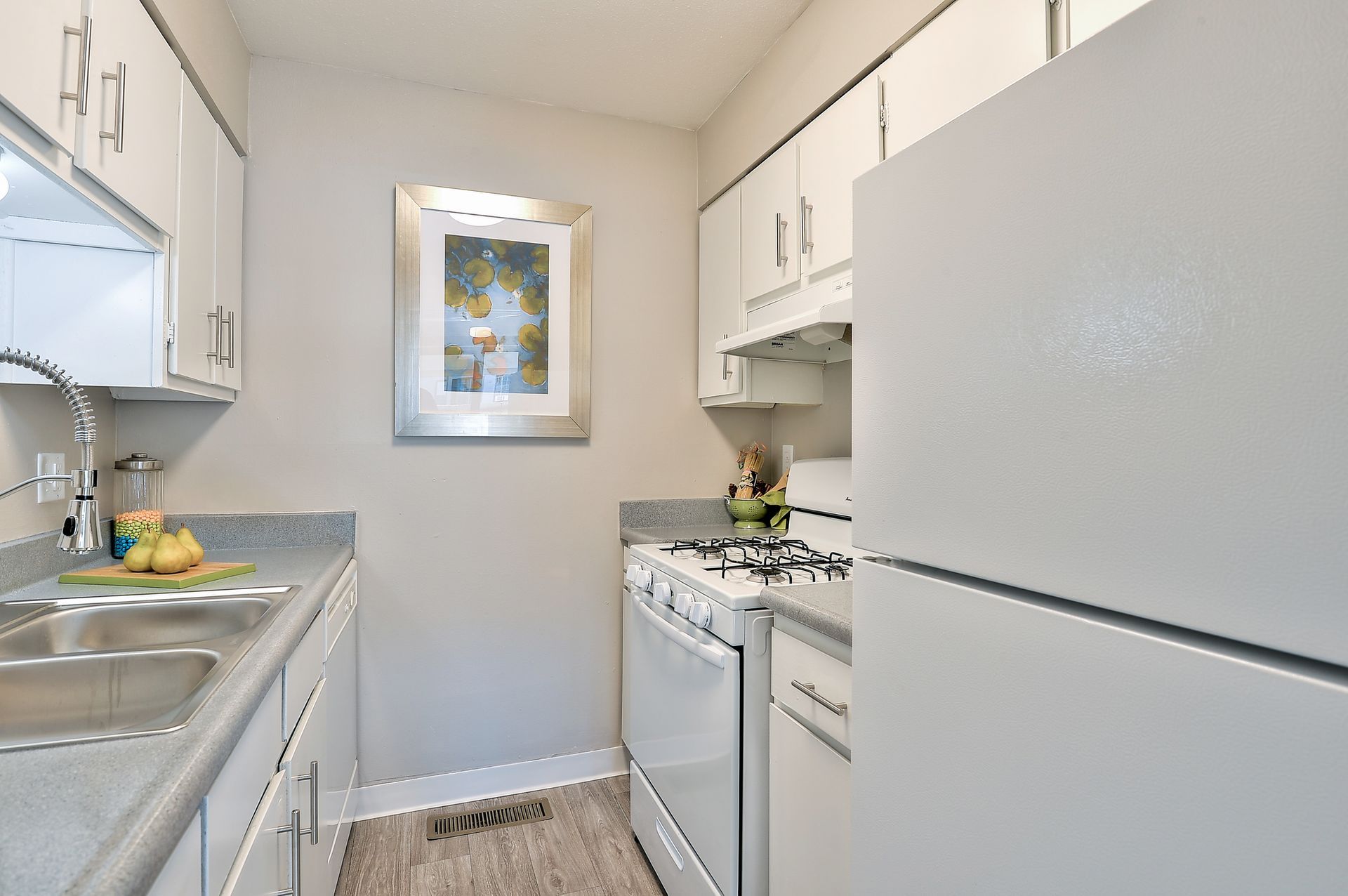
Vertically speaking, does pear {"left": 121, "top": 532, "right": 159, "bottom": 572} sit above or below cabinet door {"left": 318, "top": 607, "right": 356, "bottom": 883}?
above

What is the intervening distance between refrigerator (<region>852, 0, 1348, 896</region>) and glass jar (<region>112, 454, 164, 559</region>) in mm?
2008

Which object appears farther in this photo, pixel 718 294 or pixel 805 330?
pixel 718 294

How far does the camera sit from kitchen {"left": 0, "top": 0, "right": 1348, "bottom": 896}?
1.56ft

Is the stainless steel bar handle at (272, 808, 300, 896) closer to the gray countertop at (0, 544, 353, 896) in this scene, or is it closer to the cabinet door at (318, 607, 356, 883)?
the cabinet door at (318, 607, 356, 883)

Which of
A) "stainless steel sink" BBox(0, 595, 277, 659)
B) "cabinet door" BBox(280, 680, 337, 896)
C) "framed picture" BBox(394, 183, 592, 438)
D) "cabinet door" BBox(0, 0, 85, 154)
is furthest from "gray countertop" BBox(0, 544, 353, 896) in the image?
"framed picture" BBox(394, 183, 592, 438)

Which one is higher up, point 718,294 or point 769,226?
point 769,226

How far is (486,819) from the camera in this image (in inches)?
86.4

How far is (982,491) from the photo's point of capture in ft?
2.21

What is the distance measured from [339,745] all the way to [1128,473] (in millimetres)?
1934

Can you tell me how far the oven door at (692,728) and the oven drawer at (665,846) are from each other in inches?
1.0

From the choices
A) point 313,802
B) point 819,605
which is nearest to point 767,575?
point 819,605

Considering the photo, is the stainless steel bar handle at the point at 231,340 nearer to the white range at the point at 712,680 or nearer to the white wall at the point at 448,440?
the white wall at the point at 448,440

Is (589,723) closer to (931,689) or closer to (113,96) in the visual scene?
(931,689)

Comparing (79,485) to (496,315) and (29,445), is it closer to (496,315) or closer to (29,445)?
(29,445)
